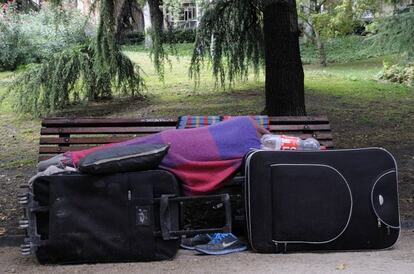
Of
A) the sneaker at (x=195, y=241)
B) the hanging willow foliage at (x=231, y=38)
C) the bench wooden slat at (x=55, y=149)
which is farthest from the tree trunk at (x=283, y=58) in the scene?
the sneaker at (x=195, y=241)

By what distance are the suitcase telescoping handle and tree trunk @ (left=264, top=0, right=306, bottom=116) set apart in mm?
3052

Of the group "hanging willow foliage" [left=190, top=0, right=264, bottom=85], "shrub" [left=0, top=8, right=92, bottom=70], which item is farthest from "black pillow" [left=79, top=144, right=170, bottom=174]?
"shrub" [left=0, top=8, right=92, bottom=70]

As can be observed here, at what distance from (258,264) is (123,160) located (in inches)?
45.6

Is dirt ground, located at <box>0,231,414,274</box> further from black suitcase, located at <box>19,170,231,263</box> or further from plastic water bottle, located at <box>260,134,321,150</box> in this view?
plastic water bottle, located at <box>260,134,321,150</box>

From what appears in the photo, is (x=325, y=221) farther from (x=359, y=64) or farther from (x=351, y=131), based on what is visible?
(x=359, y=64)

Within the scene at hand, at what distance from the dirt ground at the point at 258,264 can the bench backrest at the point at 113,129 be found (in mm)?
1390

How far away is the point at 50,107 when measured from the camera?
10.8 meters

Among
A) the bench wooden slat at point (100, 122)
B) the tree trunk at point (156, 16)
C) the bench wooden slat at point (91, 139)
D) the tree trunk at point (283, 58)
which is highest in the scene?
the tree trunk at point (156, 16)

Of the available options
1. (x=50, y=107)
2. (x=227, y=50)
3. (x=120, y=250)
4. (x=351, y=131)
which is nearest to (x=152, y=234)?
(x=120, y=250)

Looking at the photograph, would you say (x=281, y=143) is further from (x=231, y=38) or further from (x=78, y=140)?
(x=231, y=38)

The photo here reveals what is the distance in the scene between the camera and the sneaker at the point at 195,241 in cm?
447

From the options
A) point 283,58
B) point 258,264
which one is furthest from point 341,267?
point 283,58

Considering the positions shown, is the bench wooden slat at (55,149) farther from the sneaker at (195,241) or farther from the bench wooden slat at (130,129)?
the sneaker at (195,241)

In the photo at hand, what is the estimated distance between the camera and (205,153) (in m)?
4.44
